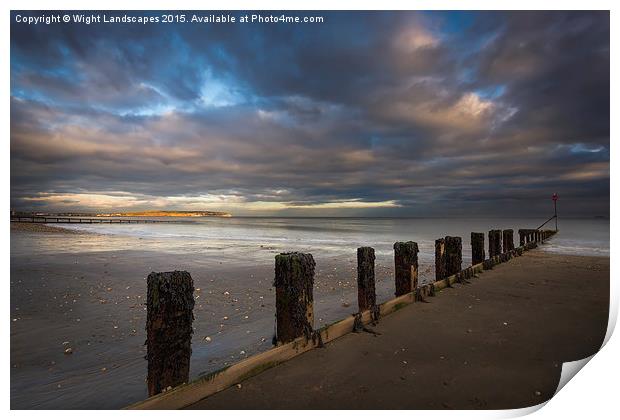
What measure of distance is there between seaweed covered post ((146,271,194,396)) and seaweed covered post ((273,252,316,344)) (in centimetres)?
107

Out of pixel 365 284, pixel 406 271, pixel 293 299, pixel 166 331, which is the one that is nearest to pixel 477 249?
pixel 406 271

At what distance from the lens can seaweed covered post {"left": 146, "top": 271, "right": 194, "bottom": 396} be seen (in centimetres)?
280

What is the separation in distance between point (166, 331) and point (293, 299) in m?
1.32

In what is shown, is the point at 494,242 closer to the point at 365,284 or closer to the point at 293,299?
the point at 365,284

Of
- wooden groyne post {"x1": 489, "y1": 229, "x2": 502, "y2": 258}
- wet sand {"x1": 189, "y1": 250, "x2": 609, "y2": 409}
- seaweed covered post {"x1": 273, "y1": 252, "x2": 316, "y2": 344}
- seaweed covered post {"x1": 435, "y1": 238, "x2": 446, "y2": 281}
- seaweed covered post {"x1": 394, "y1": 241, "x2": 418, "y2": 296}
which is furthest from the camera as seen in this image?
wooden groyne post {"x1": 489, "y1": 229, "x2": 502, "y2": 258}

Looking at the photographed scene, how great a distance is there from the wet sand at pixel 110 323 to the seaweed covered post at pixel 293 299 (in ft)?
3.85

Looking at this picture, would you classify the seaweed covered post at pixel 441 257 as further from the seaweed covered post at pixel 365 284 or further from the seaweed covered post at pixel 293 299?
the seaweed covered post at pixel 293 299

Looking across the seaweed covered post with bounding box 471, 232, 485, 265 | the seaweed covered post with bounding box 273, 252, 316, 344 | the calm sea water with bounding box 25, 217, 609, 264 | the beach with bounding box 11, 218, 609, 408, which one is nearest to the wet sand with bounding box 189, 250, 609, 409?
the seaweed covered post with bounding box 273, 252, 316, 344

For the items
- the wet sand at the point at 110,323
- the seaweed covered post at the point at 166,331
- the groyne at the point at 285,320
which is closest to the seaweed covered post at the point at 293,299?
the groyne at the point at 285,320

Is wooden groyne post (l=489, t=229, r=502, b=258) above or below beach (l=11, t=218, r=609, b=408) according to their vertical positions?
above

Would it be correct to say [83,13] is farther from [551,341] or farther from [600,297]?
[600,297]

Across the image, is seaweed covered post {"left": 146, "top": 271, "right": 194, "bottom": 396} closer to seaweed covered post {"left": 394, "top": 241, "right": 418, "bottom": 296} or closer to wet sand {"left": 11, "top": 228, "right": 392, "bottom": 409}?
wet sand {"left": 11, "top": 228, "right": 392, "bottom": 409}

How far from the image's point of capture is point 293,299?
3.72 m
